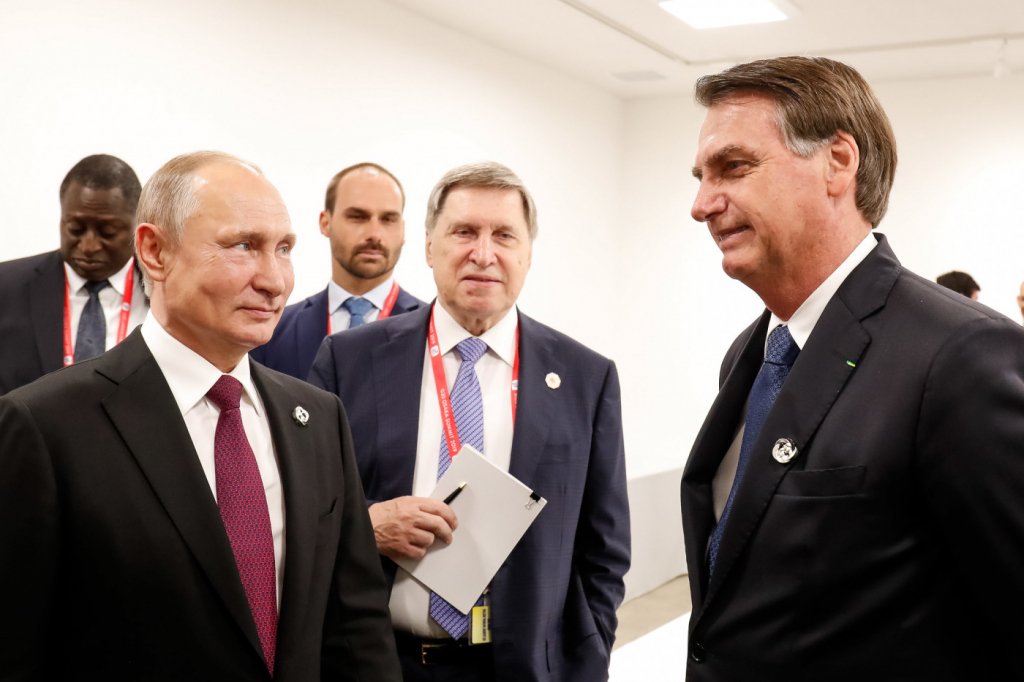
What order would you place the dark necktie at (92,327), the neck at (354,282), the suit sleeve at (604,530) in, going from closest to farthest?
the suit sleeve at (604,530) → the dark necktie at (92,327) → the neck at (354,282)

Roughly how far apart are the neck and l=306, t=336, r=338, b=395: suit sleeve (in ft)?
5.16

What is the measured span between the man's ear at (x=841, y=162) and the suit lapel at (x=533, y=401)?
2.91 feet

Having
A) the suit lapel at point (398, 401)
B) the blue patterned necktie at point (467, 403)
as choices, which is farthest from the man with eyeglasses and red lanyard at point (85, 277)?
the blue patterned necktie at point (467, 403)

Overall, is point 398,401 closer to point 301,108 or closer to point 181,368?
point 181,368

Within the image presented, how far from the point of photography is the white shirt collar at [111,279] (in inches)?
134

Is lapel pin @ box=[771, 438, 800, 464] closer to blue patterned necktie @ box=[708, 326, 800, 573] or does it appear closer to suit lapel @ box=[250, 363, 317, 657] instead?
blue patterned necktie @ box=[708, 326, 800, 573]

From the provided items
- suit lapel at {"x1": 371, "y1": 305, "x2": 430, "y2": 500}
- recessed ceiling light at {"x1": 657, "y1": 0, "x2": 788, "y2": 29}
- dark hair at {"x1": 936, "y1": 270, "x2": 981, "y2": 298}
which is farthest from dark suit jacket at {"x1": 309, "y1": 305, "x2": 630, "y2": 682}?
recessed ceiling light at {"x1": 657, "y1": 0, "x2": 788, "y2": 29}

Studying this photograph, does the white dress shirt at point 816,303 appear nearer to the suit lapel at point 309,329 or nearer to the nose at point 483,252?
the nose at point 483,252

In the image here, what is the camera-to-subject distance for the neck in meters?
3.95

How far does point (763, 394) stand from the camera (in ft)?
5.67

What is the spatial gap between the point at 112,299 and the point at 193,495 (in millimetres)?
2152

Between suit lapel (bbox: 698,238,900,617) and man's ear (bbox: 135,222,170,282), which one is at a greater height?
man's ear (bbox: 135,222,170,282)

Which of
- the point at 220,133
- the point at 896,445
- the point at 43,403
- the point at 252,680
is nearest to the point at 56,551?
the point at 43,403

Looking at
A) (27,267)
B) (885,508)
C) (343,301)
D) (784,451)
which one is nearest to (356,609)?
(784,451)
